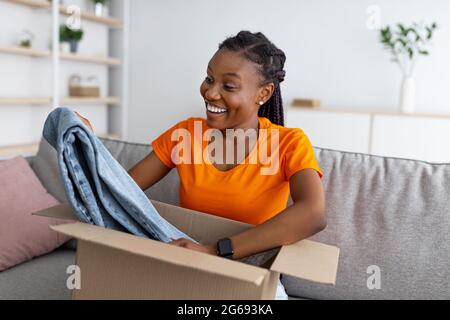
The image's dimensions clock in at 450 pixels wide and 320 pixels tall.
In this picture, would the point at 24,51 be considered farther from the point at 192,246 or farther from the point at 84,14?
the point at 192,246

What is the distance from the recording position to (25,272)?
1402 millimetres

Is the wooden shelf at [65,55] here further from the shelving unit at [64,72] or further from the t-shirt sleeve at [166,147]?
the t-shirt sleeve at [166,147]

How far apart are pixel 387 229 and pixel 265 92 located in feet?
1.65

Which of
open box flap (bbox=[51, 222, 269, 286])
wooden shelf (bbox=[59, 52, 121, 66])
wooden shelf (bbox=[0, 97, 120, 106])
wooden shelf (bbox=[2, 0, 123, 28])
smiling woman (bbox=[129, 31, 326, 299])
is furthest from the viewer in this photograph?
wooden shelf (bbox=[59, 52, 121, 66])

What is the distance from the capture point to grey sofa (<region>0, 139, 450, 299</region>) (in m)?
1.26

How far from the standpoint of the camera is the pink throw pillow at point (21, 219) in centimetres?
140

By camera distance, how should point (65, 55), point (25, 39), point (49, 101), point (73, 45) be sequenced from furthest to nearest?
1. point (73, 45)
2. point (65, 55)
3. point (49, 101)
4. point (25, 39)

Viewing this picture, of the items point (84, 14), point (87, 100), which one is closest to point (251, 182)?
point (87, 100)

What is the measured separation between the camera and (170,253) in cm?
75

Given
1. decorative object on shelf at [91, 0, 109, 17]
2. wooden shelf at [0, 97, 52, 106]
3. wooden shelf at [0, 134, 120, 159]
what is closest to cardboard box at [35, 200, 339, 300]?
wooden shelf at [0, 134, 120, 159]

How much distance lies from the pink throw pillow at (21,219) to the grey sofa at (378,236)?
53 mm

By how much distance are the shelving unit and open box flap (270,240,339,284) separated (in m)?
3.17

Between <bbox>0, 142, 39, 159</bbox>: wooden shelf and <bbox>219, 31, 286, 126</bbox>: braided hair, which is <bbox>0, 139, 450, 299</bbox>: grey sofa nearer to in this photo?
<bbox>219, 31, 286, 126</bbox>: braided hair
